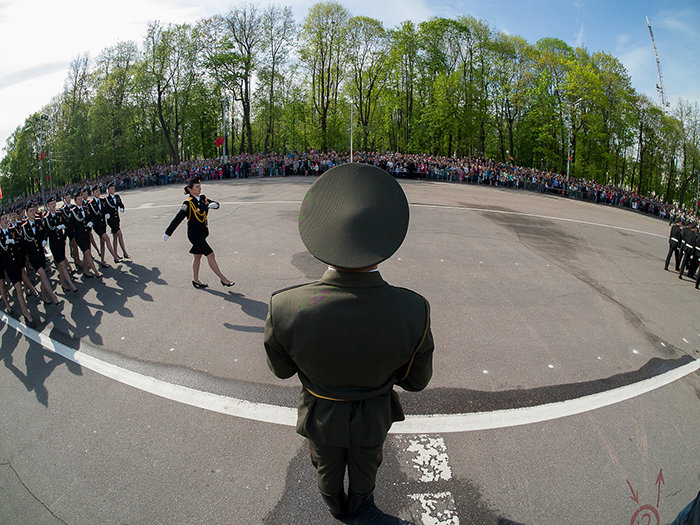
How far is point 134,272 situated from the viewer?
29.7ft

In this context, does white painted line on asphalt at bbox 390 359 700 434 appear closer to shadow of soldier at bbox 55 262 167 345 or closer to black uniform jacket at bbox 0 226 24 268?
shadow of soldier at bbox 55 262 167 345

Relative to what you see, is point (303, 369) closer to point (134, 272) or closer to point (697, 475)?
point (697, 475)

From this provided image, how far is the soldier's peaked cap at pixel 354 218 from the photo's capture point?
2078mm

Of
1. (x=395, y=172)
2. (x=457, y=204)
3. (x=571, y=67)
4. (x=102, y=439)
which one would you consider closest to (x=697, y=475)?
(x=102, y=439)

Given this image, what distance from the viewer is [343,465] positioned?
2.66 metres

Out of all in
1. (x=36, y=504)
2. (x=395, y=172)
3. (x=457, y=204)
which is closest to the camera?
(x=36, y=504)

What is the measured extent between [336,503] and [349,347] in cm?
134

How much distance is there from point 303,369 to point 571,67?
1936 inches

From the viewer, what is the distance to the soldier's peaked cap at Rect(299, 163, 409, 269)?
2078 millimetres

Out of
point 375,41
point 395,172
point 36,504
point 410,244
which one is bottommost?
point 36,504

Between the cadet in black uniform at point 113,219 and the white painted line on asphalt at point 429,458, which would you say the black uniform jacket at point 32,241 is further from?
the white painted line on asphalt at point 429,458

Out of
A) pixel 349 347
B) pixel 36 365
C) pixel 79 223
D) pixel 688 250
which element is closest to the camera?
pixel 349 347

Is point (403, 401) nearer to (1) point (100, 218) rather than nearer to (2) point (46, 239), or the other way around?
(2) point (46, 239)

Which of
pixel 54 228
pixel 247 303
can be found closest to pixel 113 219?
pixel 54 228
